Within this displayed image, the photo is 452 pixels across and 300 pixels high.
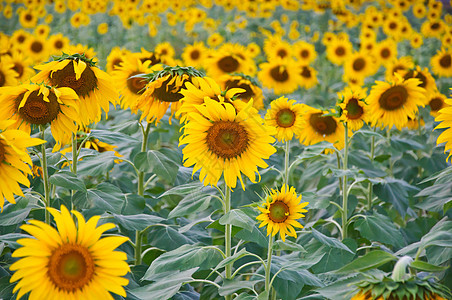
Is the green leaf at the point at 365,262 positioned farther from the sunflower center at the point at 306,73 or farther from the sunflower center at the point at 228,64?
the sunflower center at the point at 306,73

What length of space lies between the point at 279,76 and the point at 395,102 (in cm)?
144

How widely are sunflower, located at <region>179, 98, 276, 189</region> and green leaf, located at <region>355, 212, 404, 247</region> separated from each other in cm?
80

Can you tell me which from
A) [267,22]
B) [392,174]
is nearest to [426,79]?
[392,174]

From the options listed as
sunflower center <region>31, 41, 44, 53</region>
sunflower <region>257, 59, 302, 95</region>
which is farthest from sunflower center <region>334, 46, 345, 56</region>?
sunflower center <region>31, 41, 44, 53</region>

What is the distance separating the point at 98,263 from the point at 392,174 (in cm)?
243

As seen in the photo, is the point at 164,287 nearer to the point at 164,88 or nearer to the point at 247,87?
the point at 164,88

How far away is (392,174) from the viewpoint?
321 centimetres

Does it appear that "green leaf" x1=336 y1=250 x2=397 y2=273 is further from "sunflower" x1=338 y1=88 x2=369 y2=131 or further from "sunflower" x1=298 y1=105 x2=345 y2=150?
"sunflower" x1=298 y1=105 x2=345 y2=150

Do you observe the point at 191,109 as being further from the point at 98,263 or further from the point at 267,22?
the point at 267,22

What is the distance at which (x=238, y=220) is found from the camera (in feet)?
4.99

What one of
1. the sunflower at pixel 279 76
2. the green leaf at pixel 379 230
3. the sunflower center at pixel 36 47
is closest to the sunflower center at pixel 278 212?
the green leaf at pixel 379 230

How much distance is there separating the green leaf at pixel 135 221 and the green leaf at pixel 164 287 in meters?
0.27

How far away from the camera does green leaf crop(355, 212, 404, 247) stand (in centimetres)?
210

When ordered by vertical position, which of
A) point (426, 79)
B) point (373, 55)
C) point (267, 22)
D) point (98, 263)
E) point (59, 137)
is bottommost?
point (98, 263)
